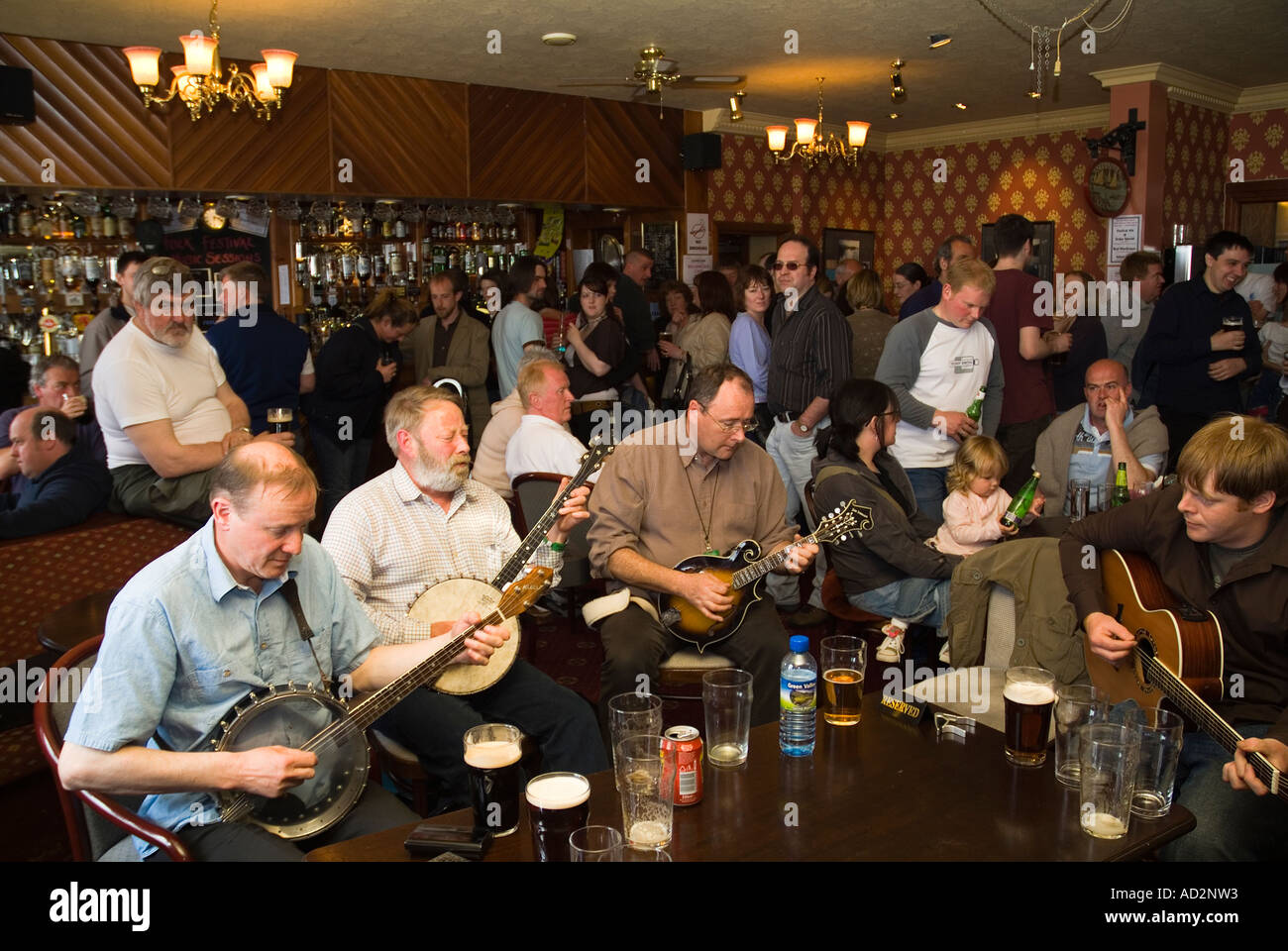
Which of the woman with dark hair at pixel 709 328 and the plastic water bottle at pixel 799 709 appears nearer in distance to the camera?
the plastic water bottle at pixel 799 709

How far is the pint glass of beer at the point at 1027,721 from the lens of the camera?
7.02 ft

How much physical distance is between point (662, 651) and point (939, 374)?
7.17 feet

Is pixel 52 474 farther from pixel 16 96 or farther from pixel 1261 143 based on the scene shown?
pixel 1261 143

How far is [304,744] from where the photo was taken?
7.25ft

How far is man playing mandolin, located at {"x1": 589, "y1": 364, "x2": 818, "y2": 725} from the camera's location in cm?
325

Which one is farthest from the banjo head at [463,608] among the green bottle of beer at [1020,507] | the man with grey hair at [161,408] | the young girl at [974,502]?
the green bottle of beer at [1020,507]

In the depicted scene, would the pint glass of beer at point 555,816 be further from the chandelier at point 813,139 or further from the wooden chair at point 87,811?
the chandelier at point 813,139

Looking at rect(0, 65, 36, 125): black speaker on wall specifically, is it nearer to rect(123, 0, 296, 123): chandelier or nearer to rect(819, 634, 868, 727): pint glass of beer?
rect(123, 0, 296, 123): chandelier

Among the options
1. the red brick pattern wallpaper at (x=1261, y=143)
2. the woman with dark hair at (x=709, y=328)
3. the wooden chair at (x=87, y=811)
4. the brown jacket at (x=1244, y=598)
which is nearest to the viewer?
the wooden chair at (x=87, y=811)

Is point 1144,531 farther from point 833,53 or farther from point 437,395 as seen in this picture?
point 833,53

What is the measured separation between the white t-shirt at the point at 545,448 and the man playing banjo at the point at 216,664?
2.01 m

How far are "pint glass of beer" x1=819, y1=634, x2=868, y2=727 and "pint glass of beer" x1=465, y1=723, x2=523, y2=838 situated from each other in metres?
0.79

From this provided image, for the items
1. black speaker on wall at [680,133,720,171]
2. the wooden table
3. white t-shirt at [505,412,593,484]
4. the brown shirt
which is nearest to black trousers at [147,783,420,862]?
the wooden table

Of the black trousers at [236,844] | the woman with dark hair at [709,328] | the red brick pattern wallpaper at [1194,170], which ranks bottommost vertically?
the black trousers at [236,844]
